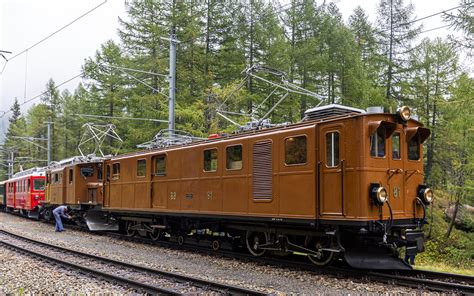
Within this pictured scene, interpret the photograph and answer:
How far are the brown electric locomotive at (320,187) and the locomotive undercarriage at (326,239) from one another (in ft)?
0.07

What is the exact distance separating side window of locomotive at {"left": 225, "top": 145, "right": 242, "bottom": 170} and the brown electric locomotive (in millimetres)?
27

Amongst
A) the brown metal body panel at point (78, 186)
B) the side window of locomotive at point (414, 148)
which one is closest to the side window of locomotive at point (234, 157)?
the side window of locomotive at point (414, 148)

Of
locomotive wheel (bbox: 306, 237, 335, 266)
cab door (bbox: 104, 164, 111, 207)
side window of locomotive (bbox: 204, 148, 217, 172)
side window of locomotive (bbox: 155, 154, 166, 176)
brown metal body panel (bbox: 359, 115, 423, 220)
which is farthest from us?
cab door (bbox: 104, 164, 111, 207)

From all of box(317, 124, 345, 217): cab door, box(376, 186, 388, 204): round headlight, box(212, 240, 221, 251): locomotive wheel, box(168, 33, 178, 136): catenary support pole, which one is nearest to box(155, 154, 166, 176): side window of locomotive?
box(168, 33, 178, 136): catenary support pole

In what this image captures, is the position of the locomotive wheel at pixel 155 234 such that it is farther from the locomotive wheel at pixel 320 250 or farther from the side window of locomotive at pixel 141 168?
the locomotive wheel at pixel 320 250

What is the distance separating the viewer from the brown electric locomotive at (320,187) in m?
9.04

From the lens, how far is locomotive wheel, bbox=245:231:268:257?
11.7 m

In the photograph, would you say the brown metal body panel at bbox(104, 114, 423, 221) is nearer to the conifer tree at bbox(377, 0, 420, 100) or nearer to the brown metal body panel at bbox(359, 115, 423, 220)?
the brown metal body panel at bbox(359, 115, 423, 220)

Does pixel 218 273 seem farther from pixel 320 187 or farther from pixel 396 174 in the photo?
pixel 396 174

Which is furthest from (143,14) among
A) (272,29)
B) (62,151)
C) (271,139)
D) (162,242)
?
(62,151)

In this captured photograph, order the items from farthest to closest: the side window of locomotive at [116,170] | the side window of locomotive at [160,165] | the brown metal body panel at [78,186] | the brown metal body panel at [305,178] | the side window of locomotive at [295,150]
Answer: the brown metal body panel at [78,186] → the side window of locomotive at [116,170] → the side window of locomotive at [160,165] → the side window of locomotive at [295,150] → the brown metal body panel at [305,178]

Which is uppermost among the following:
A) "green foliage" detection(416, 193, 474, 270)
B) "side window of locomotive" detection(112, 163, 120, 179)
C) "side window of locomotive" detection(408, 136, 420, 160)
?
"side window of locomotive" detection(408, 136, 420, 160)

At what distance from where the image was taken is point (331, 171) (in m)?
9.35

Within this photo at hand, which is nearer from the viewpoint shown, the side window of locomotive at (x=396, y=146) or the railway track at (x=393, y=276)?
the railway track at (x=393, y=276)
